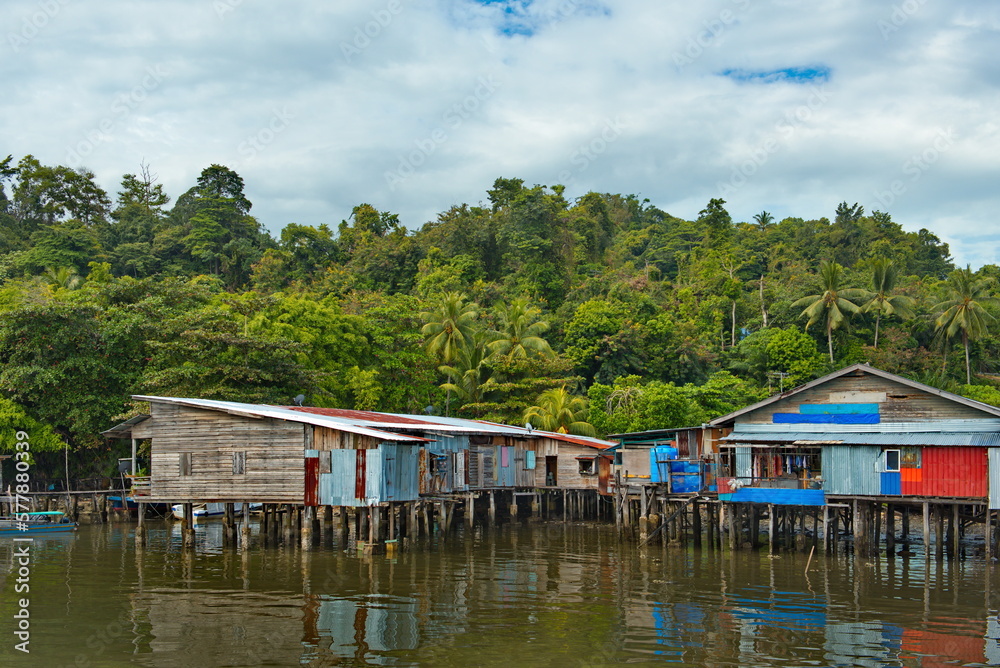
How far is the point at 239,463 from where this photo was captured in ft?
98.4

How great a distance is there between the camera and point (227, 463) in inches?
1187

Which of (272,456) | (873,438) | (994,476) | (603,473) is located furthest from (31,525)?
(994,476)

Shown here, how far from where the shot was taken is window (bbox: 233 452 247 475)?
98.2 feet

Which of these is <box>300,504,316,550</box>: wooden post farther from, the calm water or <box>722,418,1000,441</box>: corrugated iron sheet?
<box>722,418,1000,441</box>: corrugated iron sheet

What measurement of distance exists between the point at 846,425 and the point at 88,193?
7431cm

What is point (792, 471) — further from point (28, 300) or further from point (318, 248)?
point (318, 248)

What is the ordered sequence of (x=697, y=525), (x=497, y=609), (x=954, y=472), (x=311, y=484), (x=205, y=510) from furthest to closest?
(x=205, y=510)
(x=697, y=525)
(x=311, y=484)
(x=954, y=472)
(x=497, y=609)

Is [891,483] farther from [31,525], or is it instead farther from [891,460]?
[31,525]

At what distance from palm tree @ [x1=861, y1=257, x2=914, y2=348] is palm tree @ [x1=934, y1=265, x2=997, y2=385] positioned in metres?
2.69

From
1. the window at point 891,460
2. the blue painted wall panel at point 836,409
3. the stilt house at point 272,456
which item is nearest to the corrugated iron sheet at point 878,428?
the blue painted wall panel at point 836,409

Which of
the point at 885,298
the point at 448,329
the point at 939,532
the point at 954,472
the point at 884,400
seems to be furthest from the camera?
the point at 885,298

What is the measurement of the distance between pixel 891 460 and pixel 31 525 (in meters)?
31.5

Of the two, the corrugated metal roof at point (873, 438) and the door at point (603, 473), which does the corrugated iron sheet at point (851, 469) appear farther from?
the door at point (603, 473)

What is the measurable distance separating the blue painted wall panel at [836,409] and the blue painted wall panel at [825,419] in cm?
11
